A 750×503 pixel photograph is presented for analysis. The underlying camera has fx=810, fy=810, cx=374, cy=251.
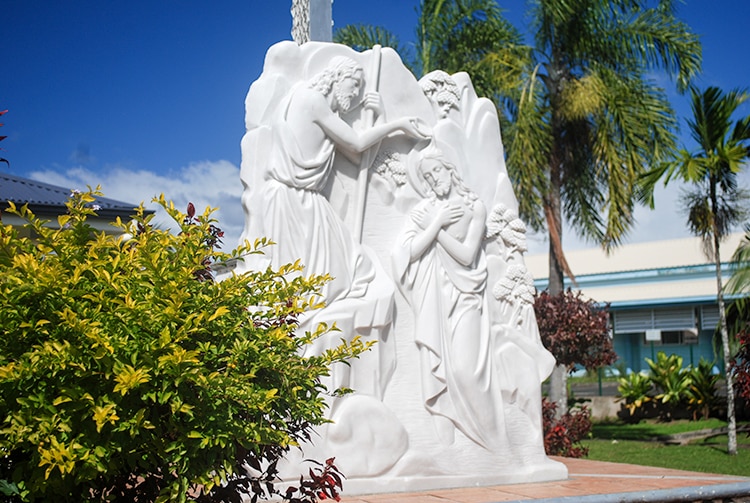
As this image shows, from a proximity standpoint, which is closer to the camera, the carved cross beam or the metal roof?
the carved cross beam

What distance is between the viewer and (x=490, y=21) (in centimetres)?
1594

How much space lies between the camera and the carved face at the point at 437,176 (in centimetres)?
714

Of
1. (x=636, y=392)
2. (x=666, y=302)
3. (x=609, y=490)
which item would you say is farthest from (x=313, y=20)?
(x=666, y=302)

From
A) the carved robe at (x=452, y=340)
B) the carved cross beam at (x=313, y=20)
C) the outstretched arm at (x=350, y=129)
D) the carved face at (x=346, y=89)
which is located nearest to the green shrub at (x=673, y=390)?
the carved robe at (x=452, y=340)

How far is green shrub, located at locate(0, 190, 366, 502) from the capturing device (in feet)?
10.0

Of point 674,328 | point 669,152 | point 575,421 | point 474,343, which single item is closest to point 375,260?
point 474,343

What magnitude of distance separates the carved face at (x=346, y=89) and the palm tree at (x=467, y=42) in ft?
29.0

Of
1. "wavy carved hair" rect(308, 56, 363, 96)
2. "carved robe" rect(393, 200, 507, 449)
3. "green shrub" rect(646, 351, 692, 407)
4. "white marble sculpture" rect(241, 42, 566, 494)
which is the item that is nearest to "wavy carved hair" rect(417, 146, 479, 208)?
"white marble sculpture" rect(241, 42, 566, 494)

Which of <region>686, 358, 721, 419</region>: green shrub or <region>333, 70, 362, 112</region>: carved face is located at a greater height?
<region>333, 70, 362, 112</region>: carved face

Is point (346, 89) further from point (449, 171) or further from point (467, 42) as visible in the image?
point (467, 42)

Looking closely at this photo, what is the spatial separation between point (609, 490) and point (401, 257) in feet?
8.20

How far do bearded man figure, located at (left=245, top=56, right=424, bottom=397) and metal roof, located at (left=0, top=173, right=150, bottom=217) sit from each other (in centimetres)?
732

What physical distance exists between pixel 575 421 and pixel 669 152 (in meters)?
5.67

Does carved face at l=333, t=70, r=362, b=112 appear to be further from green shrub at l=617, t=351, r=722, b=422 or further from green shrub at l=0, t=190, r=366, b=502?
green shrub at l=617, t=351, r=722, b=422
